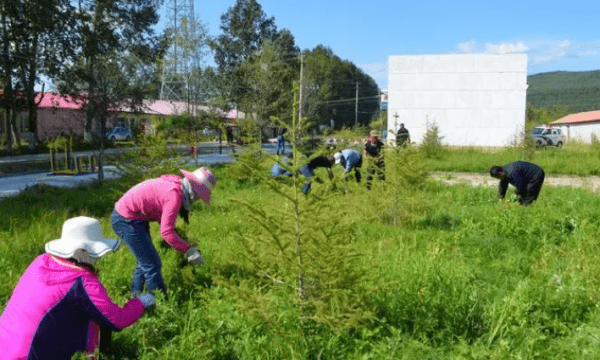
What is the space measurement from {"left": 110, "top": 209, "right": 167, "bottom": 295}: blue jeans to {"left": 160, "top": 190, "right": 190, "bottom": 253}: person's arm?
378mm

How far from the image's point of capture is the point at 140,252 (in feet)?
14.0

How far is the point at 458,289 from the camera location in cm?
421

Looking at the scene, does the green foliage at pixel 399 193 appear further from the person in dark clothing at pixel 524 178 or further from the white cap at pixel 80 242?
the white cap at pixel 80 242

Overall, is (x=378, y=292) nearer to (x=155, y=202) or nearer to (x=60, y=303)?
(x=155, y=202)

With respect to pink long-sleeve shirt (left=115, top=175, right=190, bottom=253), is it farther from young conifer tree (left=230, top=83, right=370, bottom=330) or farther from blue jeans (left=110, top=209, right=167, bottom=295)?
young conifer tree (left=230, top=83, right=370, bottom=330)

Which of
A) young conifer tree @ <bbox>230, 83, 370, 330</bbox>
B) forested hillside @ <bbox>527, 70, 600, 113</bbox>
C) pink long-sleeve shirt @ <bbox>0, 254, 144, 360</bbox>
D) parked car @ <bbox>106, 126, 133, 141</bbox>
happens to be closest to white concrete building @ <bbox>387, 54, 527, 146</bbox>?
parked car @ <bbox>106, 126, 133, 141</bbox>

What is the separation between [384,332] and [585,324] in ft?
4.82

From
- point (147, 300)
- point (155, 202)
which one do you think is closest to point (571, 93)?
point (155, 202)

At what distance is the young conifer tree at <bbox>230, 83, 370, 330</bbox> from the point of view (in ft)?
10.8

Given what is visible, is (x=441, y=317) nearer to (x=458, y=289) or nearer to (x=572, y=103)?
(x=458, y=289)

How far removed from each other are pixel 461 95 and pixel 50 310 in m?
34.5

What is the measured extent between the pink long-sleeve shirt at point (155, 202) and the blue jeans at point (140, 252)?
0.07m

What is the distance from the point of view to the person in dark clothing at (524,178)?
26.7 ft

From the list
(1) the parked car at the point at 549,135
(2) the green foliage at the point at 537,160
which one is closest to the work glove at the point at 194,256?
(2) the green foliage at the point at 537,160
